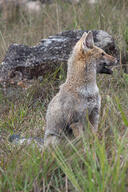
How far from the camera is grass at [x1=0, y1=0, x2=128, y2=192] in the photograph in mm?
3012

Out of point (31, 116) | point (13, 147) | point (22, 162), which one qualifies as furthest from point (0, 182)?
point (31, 116)

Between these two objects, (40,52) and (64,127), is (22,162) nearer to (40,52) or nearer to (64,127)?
(64,127)

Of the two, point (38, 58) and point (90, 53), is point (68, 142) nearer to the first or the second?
point (90, 53)

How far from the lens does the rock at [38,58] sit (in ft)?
21.2

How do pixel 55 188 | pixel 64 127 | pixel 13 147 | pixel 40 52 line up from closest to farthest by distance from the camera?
pixel 55 188
pixel 13 147
pixel 64 127
pixel 40 52

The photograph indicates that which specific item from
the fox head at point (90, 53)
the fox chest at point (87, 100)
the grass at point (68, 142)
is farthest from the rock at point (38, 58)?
the fox chest at point (87, 100)

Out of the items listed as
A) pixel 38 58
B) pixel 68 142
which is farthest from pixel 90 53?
pixel 38 58

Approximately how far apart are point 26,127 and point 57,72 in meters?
1.47

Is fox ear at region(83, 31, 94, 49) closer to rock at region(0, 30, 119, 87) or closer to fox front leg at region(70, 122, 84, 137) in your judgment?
fox front leg at region(70, 122, 84, 137)

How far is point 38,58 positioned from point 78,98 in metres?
2.18

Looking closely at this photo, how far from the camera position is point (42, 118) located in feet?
18.3

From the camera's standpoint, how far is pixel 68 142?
3.77m

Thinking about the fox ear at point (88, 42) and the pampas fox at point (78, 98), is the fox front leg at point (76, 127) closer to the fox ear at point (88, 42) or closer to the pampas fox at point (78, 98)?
the pampas fox at point (78, 98)

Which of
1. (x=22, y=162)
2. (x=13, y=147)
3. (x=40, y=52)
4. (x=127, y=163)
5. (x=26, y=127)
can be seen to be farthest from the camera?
(x=40, y=52)
